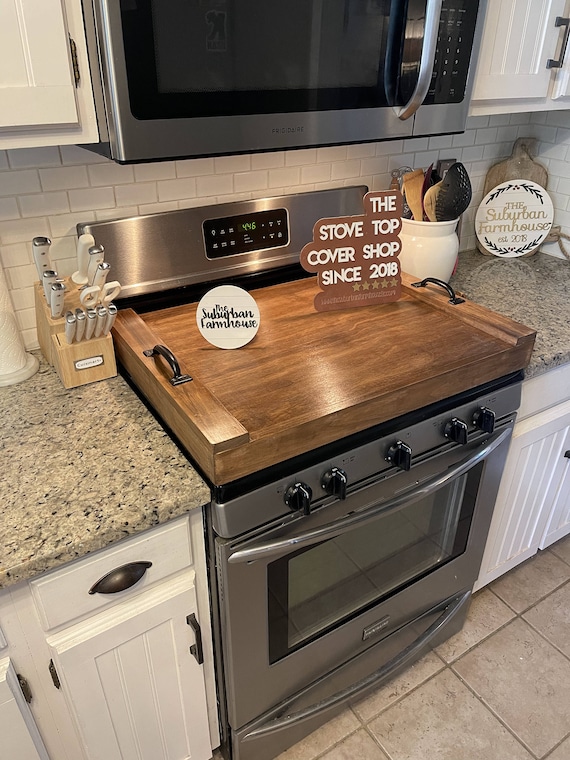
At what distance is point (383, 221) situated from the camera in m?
1.33

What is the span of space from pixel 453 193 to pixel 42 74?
0.98 metres

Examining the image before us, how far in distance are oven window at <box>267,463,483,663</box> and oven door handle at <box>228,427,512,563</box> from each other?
0.14 feet

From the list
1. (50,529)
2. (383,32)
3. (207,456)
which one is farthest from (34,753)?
(383,32)

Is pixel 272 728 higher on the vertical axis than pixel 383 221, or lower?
lower

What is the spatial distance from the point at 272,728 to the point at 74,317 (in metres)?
1.00

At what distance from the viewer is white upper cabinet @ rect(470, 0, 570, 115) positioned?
132cm

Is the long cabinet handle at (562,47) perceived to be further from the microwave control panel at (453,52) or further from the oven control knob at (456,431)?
the oven control knob at (456,431)

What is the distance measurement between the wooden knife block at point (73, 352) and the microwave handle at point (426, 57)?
0.76m

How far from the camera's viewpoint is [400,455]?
1111 mm

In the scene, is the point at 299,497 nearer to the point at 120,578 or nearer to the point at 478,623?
the point at 120,578

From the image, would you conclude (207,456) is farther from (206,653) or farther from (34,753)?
(34,753)

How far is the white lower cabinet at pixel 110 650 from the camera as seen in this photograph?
0.92m

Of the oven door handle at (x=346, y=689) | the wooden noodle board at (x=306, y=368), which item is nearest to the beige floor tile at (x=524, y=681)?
the oven door handle at (x=346, y=689)

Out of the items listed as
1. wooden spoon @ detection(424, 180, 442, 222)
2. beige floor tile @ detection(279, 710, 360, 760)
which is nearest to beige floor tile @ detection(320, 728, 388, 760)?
beige floor tile @ detection(279, 710, 360, 760)
